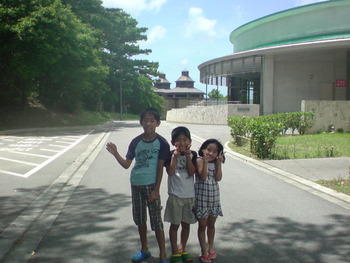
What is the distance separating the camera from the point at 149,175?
12.6ft

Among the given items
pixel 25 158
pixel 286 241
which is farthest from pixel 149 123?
pixel 25 158

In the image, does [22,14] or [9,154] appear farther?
[22,14]

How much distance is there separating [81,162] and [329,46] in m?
21.6

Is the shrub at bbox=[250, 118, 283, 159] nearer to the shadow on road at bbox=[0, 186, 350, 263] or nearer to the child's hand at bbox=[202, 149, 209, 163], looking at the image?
the shadow on road at bbox=[0, 186, 350, 263]

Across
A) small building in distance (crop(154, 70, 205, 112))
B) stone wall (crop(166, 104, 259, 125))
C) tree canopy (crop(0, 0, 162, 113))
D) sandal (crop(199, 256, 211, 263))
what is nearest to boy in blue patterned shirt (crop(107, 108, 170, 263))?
sandal (crop(199, 256, 211, 263))

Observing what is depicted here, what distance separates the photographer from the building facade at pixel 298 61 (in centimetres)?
2912

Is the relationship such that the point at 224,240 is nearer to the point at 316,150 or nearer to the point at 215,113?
the point at 316,150

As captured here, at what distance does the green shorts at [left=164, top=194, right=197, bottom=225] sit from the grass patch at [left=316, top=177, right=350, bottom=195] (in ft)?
14.6

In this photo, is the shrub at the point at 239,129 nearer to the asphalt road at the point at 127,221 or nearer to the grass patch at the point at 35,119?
the asphalt road at the point at 127,221

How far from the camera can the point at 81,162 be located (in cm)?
1118

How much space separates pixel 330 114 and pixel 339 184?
38.9 ft

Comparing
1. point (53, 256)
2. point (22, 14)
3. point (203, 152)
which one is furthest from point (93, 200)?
point (22, 14)

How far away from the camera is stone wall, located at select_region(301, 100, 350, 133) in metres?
18.4

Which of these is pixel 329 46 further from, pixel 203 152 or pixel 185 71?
pixel 185 71
